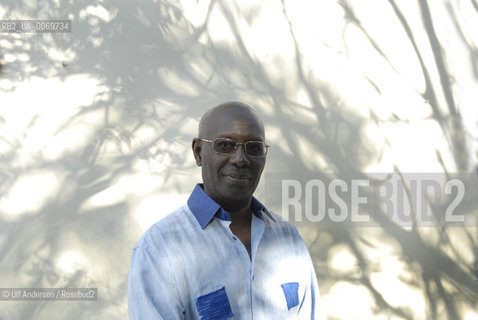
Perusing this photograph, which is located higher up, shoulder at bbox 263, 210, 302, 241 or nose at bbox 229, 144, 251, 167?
nose at bbox 229, 144, 251, 167

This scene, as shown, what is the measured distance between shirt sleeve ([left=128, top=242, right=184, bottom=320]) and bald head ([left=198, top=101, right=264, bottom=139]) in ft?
1.47

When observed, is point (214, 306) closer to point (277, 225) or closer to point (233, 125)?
point (277, 225)

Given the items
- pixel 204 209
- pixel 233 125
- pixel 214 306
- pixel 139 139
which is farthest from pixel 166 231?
pixel 139 139

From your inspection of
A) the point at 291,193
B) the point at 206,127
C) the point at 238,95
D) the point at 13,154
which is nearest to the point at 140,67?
the point at 238,95

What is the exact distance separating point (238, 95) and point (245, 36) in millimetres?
417

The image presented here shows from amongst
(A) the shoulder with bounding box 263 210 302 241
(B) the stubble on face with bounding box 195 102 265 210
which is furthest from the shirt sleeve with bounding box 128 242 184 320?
(A) the shoulder with bounding box 263 210 302 241

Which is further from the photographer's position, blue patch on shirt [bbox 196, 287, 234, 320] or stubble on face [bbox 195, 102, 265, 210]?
stubble on face [bbox 195, 102, 265, 210]

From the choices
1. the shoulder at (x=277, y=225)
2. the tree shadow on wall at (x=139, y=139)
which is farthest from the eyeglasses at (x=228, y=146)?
the tree shadow on wall at (x=139, y=139)

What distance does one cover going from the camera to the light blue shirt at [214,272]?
4.39 ft

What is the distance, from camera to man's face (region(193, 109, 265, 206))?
1.48 m

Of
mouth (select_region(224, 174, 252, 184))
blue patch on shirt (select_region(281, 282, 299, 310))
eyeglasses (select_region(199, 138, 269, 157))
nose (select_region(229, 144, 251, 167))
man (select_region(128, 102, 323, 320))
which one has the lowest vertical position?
blue patch on shirt (select_region(281, 282, 299, 310))

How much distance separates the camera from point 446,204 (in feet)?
10.5

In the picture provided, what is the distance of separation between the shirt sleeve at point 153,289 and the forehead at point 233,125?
44 centimetres

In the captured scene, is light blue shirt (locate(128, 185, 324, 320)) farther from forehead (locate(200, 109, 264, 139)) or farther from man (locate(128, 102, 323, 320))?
forehead (locate(200, 109, 264, 139))
